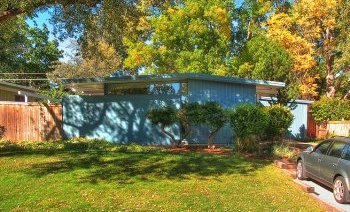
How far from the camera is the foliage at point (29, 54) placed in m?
45.9

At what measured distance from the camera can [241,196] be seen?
9836 millimetres

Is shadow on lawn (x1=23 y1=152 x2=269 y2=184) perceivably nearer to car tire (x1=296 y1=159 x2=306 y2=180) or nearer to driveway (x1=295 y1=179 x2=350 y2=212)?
car tire (x1=296 y1=159 x2=306 y2=180)

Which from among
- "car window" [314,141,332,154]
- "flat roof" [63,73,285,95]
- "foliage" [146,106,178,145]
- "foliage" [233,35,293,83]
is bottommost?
"car window" [314,141,332,154]

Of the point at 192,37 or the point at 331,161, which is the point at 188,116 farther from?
the point at 192,37

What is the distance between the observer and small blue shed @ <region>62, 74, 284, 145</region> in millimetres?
20500

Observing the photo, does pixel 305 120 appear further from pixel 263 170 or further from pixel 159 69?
pixel 263 170

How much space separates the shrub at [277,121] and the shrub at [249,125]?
0.57 m

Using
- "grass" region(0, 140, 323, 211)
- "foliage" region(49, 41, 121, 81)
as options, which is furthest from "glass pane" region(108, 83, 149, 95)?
"foliage" region(49, 41, 121, 81)

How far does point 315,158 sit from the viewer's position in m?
11.8

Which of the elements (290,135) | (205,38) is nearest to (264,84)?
(290,135)

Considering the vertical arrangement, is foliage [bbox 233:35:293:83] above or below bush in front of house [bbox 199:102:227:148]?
above

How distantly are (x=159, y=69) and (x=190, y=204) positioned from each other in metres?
26.6

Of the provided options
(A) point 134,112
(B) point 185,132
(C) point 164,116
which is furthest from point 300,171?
(A) point 134,112

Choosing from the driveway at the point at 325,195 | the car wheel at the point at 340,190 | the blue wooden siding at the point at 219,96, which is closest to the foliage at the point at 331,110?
the blue wooden siding at the point at 219,96
